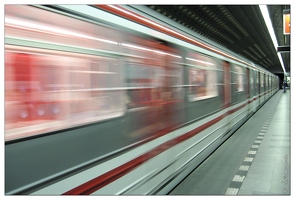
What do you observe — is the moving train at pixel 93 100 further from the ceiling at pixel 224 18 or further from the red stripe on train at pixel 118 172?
the ceiling at pixel 224 18

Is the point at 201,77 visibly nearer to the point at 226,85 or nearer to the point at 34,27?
the point at 226,85

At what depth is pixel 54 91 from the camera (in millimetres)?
1868

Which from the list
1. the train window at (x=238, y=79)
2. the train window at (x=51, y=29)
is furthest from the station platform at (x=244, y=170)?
the train window at (x=51, y=29)

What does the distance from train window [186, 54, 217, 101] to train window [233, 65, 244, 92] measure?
7.73 ft

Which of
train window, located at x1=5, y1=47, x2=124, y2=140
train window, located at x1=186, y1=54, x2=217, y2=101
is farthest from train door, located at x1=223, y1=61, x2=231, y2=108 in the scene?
train window, located at x1=5, y1=47, x2=124, y2=140

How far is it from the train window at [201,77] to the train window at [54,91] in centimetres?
219

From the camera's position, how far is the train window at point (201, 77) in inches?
171

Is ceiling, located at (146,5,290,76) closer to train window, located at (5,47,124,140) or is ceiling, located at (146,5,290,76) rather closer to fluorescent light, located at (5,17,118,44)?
train window, located at (5,47,124,140)

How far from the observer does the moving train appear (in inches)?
66.2

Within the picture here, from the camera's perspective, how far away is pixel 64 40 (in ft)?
6.35

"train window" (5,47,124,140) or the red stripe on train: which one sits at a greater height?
"train window" (5,47,124,140)

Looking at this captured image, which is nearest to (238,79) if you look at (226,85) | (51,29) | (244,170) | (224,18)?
(226,85)

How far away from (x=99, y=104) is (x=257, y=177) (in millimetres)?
3398

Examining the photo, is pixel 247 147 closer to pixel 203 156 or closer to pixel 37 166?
pixel 203 156
